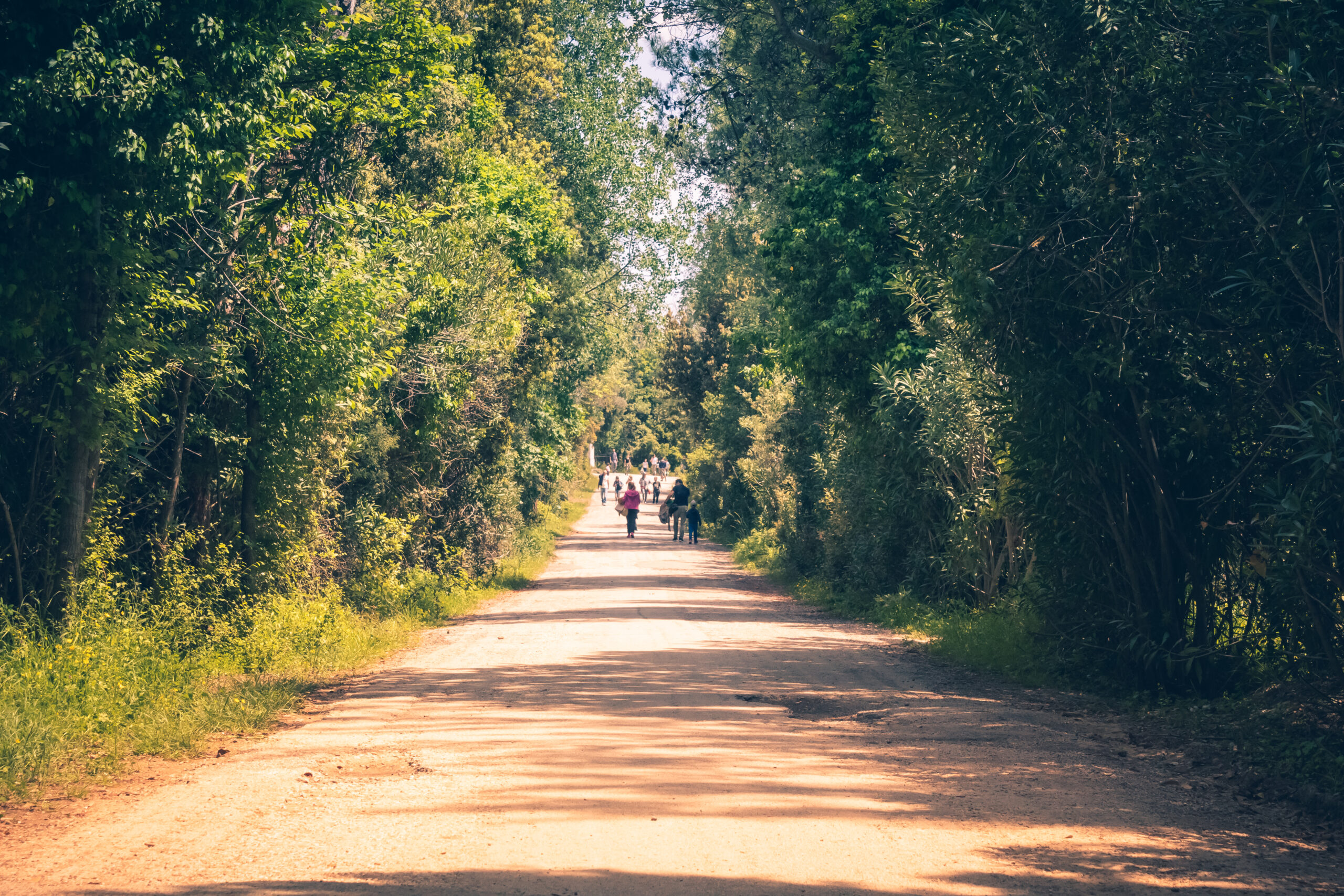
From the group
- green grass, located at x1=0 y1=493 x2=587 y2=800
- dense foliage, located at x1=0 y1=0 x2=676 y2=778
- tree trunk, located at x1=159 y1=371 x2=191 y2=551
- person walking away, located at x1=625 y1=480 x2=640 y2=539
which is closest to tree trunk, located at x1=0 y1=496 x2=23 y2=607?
dense foliage, located at x1=0 y1=0 x2=676 y2=778

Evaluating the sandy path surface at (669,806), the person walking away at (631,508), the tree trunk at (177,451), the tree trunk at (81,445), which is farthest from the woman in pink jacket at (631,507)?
the tree trunk at (81,445)

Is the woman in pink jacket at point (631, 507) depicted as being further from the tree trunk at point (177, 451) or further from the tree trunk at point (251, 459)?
the tree trunk at point (177, 451)

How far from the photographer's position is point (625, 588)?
24.9m

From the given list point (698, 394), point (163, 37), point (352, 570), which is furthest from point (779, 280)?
point (698, 394)

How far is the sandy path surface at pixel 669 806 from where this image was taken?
18.3ft

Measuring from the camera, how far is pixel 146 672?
33.0 feet

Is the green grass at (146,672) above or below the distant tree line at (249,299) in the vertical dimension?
below

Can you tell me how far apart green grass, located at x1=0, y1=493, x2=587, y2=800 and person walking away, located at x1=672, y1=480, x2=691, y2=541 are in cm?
2917

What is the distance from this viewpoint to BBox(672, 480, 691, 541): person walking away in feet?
148

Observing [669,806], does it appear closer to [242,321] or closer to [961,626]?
[242,321]

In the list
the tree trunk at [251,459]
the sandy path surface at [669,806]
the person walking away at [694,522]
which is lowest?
the sandy path surface at [669,806]

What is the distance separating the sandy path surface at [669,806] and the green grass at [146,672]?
0.63 m

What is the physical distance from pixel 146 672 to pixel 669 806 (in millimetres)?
5752

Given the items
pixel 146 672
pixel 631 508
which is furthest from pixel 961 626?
pixel 631 508
